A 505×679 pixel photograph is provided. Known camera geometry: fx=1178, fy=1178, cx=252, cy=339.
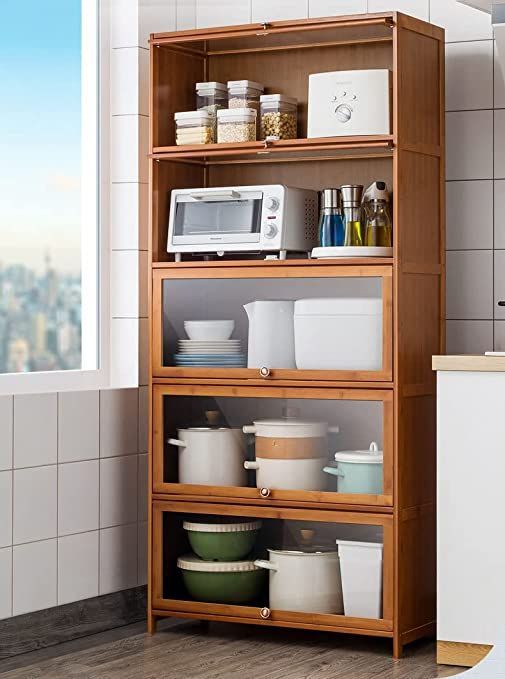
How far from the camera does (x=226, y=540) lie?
12.0ft

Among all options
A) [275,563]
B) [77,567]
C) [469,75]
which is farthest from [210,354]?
[469,75]

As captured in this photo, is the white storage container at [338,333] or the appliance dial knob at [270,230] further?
the appliance dial knob at [270,230]

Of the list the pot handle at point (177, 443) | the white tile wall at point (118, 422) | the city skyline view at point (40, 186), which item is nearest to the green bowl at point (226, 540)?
the pot handle at point (177, 443)

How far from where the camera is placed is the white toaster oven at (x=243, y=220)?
3580 millimetres

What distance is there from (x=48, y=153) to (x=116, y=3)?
60cm

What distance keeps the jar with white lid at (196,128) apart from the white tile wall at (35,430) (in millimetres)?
909

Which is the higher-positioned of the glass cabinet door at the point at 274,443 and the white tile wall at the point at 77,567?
the glass cabinet door at the point at 274,443

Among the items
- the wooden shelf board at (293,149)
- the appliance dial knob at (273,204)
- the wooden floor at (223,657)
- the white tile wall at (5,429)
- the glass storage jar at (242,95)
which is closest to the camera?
the wooden floor at (223,657)

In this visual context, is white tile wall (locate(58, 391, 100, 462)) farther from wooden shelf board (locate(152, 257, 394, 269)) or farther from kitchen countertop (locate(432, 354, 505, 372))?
kitchen countertop (locate(432, 354, 505, 372))

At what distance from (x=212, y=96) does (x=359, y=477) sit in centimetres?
129

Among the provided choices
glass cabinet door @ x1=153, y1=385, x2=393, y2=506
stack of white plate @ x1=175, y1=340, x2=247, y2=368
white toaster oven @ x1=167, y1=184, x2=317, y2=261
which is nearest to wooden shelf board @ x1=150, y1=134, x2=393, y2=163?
white toaster oven @ x1=167, y1=184, x2=317, y2=261

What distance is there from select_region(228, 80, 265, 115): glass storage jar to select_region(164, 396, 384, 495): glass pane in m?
0.92

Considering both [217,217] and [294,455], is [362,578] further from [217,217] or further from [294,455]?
[217,217]

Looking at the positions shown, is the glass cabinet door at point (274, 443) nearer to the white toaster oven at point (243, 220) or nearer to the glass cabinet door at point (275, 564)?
the glass cabinet door at point (275, 564)
